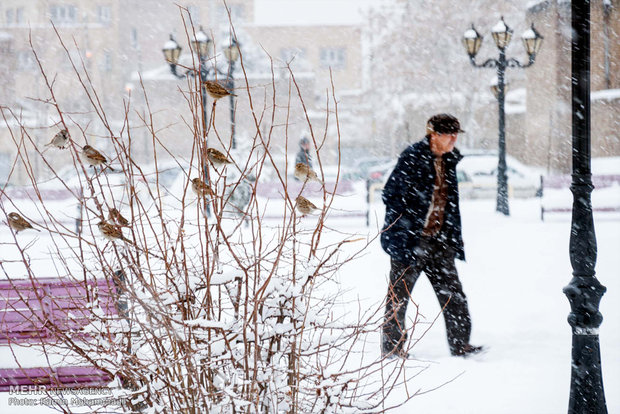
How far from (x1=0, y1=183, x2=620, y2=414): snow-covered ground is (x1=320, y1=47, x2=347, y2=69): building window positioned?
141ft

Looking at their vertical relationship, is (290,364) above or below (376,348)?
above

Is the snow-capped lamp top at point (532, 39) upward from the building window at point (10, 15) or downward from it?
downward

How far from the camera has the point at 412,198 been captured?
5.11 m

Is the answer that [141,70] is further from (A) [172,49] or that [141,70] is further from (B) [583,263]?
(B) [583,263]

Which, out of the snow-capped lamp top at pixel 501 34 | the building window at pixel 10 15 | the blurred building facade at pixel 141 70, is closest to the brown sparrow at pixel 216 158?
the snow-capped lamp top at pixel 501 34

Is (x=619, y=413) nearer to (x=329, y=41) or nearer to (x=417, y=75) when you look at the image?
(x=417, y=75)

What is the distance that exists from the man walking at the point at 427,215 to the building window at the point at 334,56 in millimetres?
50701

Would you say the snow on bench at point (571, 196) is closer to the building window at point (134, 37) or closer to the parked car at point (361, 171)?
the parked car at point (361, 171)

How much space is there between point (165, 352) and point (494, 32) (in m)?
14.7

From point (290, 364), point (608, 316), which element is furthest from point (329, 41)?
point (290, 364)

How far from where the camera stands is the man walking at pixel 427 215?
511 cm

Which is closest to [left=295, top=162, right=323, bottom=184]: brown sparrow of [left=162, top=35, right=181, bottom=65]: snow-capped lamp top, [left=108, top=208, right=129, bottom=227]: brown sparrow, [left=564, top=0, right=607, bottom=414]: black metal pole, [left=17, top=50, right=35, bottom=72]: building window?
[left=108, top=208, right=129, bottom=227]: brown sparrow

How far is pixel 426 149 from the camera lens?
204 inches

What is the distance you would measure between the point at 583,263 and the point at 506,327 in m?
2.64
